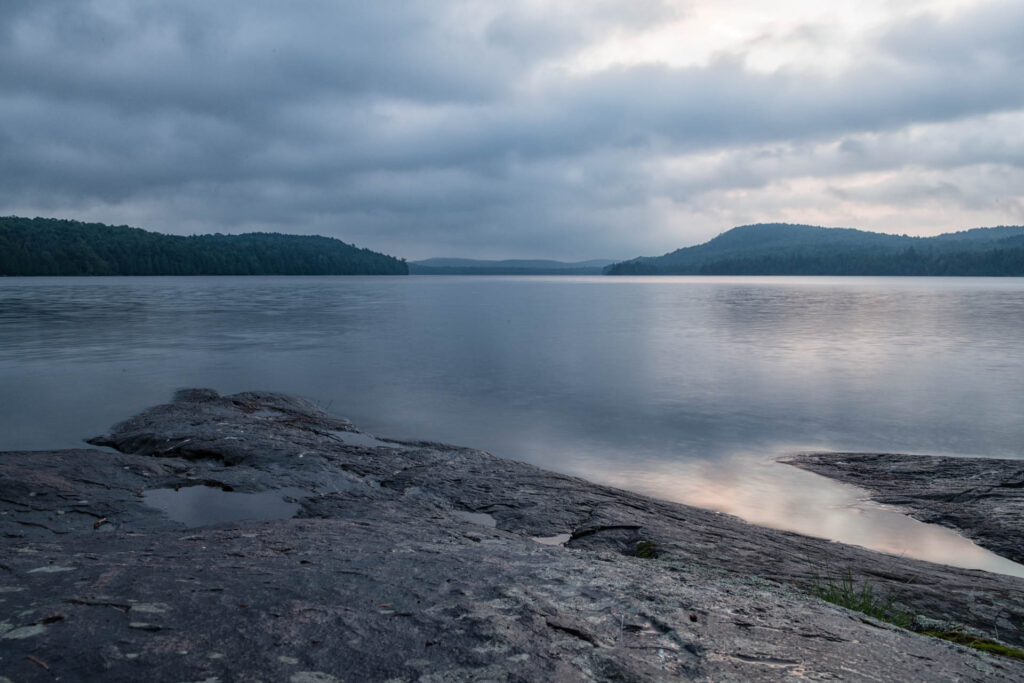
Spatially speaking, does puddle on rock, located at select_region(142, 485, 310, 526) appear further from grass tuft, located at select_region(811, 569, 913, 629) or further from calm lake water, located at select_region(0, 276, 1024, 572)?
grass tuft, located at select_region(811, 569, 913, 629)

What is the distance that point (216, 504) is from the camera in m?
6.31

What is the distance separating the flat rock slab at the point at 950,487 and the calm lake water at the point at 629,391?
0.33 meters

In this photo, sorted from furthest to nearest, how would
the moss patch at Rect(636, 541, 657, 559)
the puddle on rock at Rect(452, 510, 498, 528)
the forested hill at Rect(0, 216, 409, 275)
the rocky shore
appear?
the forested hill at Rect(0, 216, 409, 275)
the puddle on rock at Rect(452, 510, 498, 528)
the moss patch at Rect(636, 541, 657, 559)
the rocky shore

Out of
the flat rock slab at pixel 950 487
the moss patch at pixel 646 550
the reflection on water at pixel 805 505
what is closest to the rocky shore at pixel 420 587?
the moss patch at pixel 646 550

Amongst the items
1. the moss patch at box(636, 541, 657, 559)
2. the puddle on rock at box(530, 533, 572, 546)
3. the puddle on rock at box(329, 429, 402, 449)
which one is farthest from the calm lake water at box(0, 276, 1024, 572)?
the puddle on rock at box(530, 533, 572, 546)

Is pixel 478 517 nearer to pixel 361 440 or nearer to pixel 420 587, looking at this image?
pixel 420 587

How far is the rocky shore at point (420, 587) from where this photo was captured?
2.88 metres

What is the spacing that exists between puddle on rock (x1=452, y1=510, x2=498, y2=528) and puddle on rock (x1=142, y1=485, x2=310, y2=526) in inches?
62.2

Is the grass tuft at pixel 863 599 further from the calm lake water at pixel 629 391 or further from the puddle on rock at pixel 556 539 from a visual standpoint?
the puddle on rock at pixel 556 539

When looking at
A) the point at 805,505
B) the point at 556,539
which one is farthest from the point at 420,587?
the point at 805,505

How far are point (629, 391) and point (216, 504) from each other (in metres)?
11.0

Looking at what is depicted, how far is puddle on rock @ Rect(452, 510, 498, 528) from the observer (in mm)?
6264

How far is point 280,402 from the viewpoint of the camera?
12.4 m

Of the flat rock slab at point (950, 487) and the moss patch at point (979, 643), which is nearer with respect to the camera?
the moss patch at point (979, 643)
